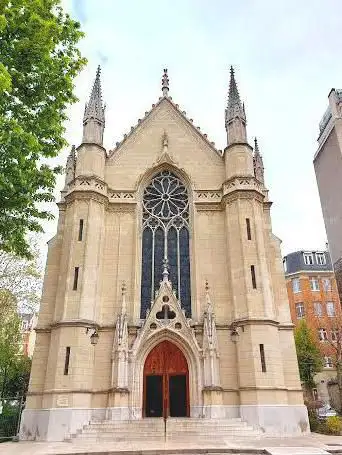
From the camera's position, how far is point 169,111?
81.7 ft

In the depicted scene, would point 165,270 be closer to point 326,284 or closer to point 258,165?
point 258,165

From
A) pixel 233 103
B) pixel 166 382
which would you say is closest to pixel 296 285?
pixel 233 103

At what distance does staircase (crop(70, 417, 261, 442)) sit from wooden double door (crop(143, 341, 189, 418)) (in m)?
1.51

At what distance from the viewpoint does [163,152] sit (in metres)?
23.0

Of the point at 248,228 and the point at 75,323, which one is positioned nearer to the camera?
the point at 75,323

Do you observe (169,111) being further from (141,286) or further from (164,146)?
(141,286)

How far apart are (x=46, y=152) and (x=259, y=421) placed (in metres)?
13.7

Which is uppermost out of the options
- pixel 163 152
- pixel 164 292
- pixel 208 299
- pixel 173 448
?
pixel 163 152

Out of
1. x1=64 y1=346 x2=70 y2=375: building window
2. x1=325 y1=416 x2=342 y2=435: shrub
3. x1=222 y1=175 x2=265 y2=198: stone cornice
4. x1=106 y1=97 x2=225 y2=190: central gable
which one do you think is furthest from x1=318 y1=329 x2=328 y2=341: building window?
x1=64 y1=346 x2=70 y2=375: building window

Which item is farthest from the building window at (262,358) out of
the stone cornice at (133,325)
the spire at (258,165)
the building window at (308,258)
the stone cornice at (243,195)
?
the building window at (308,258)

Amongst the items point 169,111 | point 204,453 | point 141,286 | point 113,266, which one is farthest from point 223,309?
point 169,111

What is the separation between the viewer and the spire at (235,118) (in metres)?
22.9

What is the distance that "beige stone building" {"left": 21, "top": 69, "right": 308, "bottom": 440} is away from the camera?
1666cm

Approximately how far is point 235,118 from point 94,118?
8795mm
